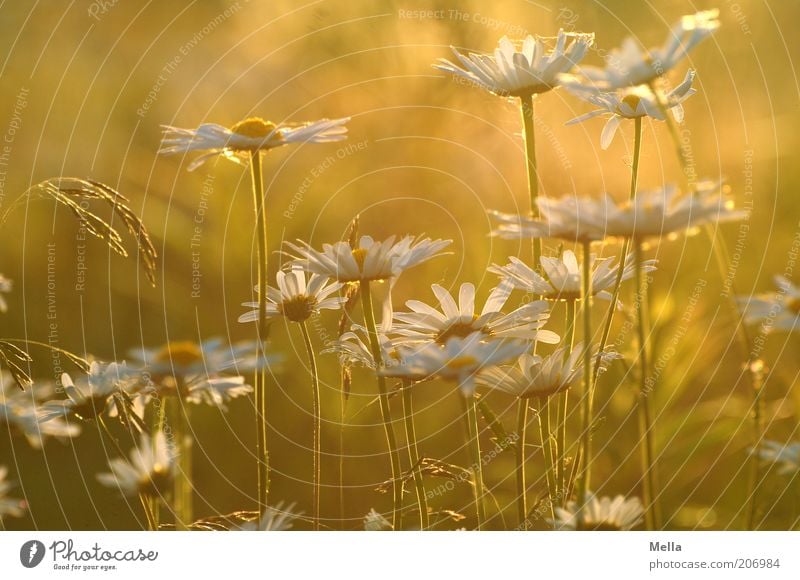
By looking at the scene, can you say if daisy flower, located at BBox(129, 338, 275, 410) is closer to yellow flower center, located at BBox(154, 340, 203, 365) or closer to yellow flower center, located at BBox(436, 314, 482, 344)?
yellow flower center, located at BBox(154, 340, 203, 365)

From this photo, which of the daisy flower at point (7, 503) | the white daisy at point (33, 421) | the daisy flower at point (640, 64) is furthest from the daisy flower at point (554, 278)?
the daisy flower at point (7, 503)

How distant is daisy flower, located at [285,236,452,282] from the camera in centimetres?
55

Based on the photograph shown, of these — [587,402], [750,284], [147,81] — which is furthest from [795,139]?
[147,81]

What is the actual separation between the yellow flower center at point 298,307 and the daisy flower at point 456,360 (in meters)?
0.11

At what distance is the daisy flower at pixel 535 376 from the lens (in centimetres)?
54

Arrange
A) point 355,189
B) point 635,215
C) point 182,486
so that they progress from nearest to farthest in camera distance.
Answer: point 635,215 → point 182,486 → point 355,189

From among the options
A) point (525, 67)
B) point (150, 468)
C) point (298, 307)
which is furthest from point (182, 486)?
point (525, 67)

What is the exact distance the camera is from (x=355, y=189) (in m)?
0.87

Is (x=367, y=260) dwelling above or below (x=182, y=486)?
above

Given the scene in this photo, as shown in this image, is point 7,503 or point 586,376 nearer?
point 586,376

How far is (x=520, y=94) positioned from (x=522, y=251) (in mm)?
317

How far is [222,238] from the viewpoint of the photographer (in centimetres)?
95

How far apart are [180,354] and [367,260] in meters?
0.17

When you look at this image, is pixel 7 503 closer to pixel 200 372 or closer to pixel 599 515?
pixel 200 372
